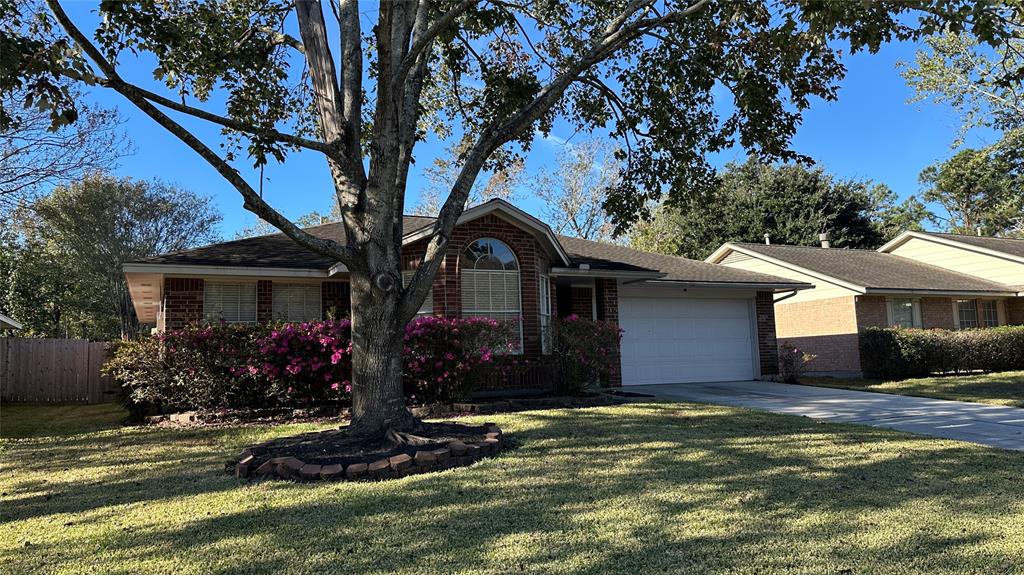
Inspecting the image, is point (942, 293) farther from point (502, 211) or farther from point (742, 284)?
point (502, 211)

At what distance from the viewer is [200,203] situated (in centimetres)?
3183

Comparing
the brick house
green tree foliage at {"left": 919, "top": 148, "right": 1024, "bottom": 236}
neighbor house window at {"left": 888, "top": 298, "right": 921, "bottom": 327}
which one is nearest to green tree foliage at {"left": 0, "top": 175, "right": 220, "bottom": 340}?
the brick house

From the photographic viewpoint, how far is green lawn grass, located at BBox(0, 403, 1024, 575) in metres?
3.67

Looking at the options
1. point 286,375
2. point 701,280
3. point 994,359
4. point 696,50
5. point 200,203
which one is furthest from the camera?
point 200,203

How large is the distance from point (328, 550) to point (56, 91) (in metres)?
5.23

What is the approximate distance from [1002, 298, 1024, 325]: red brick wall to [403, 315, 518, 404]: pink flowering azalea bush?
70.7ft

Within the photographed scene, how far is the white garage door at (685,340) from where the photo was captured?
50.9ft

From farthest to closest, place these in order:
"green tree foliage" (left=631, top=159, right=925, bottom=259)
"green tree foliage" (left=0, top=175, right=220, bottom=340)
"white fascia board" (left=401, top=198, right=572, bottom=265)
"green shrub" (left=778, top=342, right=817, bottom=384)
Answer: "green tree foliage" (left=631, top=159, right=925, bottom=259), "green tree foliage" (left=0, top=175, right=220, bottom=340), "green shrub" (left=778, top=342, right=817, bottom=384), "white fascia board" (left=401, top=198, right=572, bottom=265)

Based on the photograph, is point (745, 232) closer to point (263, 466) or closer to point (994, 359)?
point (994, 359)

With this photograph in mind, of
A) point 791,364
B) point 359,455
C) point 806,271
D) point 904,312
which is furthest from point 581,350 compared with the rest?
point 904,312

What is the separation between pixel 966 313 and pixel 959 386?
9251 millimetres

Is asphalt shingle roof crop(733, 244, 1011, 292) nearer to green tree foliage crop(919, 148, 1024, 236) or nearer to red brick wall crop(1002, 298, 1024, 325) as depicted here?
red brick wall crop(1002, 298, 1024, 325)

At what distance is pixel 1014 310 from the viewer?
2242 cm

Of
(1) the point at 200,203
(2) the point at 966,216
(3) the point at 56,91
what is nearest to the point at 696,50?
(3) the point at 56,91
